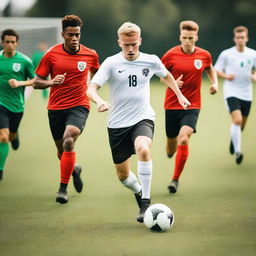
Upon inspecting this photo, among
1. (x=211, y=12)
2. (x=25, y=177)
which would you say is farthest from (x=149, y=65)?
(x=211, y=12)

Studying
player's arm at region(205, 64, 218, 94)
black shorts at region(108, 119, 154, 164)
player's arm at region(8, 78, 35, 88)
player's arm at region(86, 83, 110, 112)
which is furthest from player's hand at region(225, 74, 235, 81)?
player's arm at region(86, 83, 110, 112)

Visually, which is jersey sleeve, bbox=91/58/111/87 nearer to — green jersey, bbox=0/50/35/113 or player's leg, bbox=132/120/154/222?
player's leg, bbox=132/120/154/222

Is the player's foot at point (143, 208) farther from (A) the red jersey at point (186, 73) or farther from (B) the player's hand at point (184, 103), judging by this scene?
(A) the red jersey at point (186, 73)

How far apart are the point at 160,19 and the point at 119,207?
22.5 meters

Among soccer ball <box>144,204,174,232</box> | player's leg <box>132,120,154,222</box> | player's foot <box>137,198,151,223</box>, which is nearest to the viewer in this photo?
soccer ball <box>144,204,174,232</box>

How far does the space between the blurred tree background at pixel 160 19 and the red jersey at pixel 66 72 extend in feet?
67.1

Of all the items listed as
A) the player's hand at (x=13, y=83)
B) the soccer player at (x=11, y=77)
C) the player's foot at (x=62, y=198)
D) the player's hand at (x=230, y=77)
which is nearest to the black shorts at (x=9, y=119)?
the soccer player at (x=11, y=77)

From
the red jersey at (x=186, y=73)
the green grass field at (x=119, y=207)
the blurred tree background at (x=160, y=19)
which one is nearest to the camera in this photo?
the green grass field at (x=119, y=207)

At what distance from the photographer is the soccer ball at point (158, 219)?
6156 mm

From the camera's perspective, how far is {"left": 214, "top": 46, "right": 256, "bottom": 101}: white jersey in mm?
10422

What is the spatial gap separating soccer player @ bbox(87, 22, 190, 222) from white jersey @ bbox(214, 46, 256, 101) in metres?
3.74

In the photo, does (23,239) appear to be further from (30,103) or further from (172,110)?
(30,103)

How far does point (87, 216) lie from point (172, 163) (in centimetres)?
359

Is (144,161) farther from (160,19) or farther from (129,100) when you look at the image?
(160,19)
